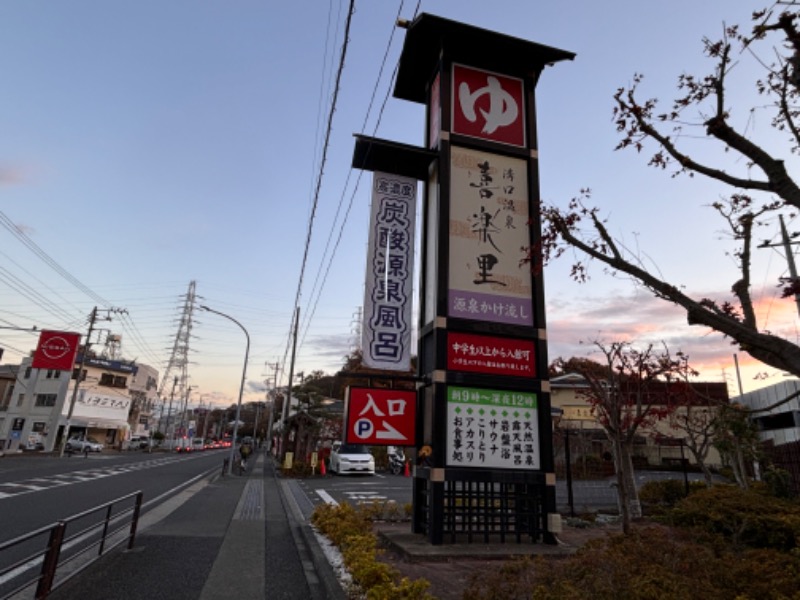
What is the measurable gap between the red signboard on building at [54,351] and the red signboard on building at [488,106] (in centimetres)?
4392

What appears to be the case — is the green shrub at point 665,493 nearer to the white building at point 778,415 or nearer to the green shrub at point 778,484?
Result: the green shrub at point 778,484

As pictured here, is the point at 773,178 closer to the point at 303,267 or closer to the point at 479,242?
the point at 479,242

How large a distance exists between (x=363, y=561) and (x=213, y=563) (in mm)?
3279

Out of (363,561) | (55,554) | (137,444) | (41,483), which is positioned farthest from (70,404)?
(363,561)

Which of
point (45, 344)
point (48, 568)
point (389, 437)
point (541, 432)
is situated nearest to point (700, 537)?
point (541, 432)

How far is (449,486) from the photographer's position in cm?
794

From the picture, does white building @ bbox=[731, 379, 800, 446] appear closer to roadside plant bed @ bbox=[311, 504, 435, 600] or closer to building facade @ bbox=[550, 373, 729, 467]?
building facade @ bbox=[550, 373, 729, 467]

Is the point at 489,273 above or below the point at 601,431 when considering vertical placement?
above

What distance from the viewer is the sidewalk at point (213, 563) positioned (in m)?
5.79

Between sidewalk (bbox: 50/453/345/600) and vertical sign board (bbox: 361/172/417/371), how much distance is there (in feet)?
11.5

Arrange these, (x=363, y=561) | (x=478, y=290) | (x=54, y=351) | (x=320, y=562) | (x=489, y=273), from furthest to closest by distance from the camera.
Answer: (x=54, y=351), (x=489, y=273), (x=478, y=290), (x=320, y=562), (x=363, y=561)

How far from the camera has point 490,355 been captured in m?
8.64

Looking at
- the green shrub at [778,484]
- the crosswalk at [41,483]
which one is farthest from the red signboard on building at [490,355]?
the crosswalk at [41,483]

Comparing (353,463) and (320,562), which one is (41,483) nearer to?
(353,463)
